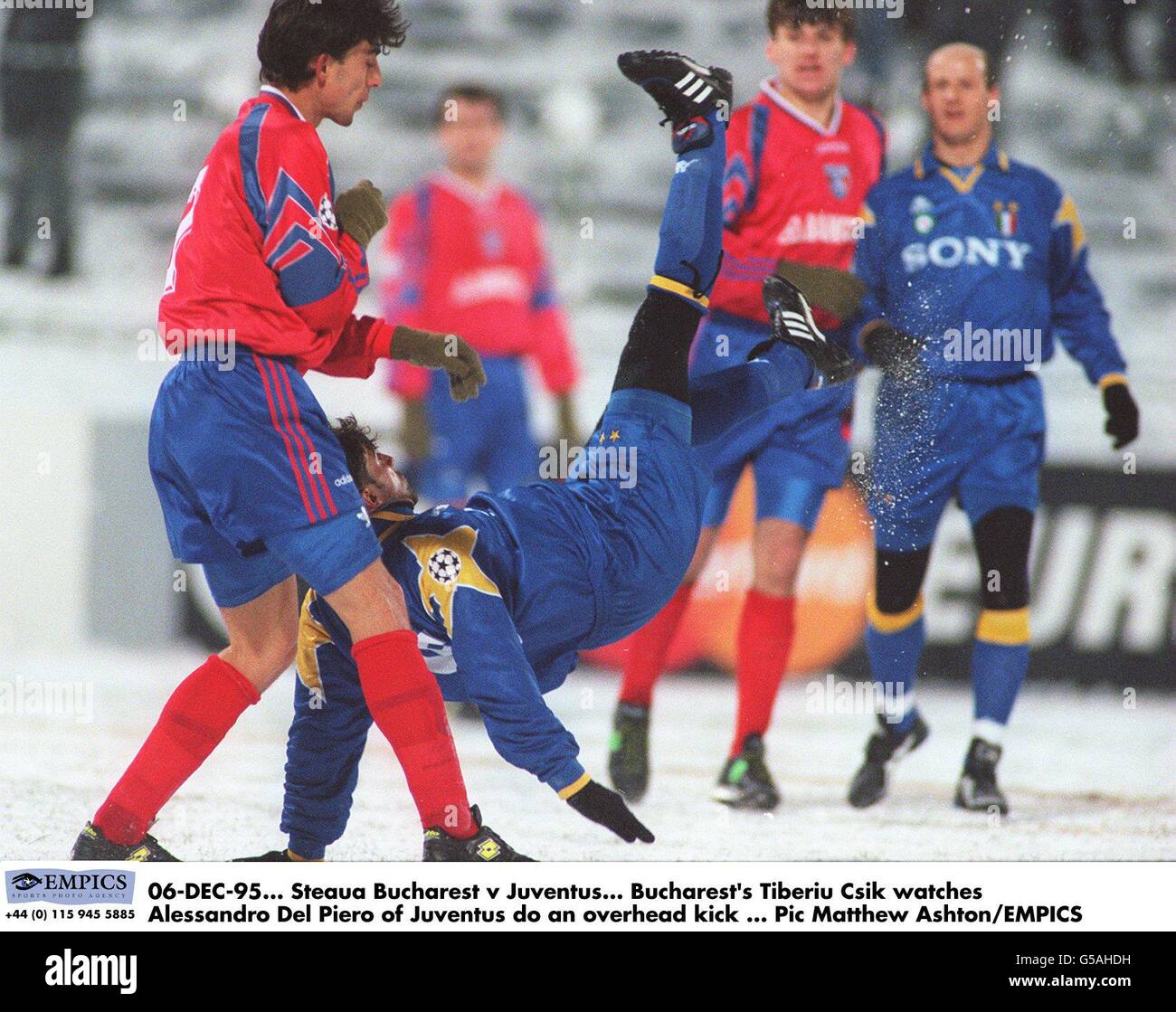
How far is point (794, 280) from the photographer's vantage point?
3.25 metres

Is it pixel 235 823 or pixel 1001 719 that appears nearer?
pixel 235 823

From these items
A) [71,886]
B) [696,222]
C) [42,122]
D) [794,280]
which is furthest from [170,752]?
[42,122]

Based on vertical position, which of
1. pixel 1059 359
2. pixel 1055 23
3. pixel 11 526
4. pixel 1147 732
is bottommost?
pixel 1147 732

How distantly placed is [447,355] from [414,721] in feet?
2.05

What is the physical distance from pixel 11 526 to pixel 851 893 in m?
3.31

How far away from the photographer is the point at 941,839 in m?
2.86

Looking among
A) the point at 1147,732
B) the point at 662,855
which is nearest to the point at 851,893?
the point at 662,855

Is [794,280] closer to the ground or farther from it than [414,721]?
farther from it

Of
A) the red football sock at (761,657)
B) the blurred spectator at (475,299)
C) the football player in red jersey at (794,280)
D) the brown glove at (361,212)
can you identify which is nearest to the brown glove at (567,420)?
the blurred spectator at (475,299)

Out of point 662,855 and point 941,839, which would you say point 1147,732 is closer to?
point 941,839

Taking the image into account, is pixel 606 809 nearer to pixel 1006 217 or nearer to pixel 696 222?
pixel 696 222

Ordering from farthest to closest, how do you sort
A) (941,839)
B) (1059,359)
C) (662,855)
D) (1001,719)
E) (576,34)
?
(576,34), (1059,359), (1001,719), (941,839), (662,855)
